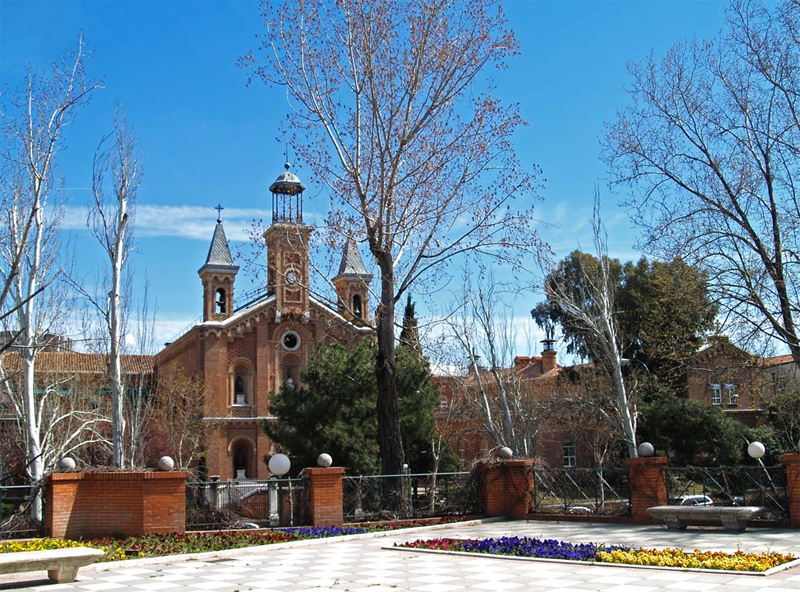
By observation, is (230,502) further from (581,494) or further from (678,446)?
(678,446)

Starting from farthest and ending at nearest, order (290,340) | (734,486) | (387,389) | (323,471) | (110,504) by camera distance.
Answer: (290,340), (387,389), (734,486), (323,471), (110,504)

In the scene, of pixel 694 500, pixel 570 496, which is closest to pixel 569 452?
pixel 694 500

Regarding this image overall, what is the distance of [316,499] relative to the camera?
Answer: 49.6 ft

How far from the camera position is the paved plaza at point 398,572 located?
28.6ft

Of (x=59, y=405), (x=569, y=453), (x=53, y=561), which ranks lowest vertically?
(x=569, y=453)

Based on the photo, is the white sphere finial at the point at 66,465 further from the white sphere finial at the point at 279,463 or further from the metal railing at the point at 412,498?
the metal railing at the point at 412,498

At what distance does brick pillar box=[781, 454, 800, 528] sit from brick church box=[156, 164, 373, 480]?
29.8 metres

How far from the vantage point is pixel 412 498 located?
17344mm

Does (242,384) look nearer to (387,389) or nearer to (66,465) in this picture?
(387,389)

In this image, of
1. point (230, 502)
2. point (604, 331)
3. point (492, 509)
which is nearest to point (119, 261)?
point (230, 502)

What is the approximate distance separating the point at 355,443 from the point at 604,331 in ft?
30.5

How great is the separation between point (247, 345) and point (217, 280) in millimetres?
4115

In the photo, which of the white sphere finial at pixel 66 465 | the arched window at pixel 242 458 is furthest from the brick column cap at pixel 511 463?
the arched window at pixel 242 458

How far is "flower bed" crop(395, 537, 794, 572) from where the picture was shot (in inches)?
373
